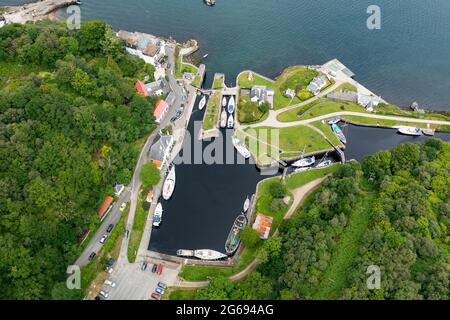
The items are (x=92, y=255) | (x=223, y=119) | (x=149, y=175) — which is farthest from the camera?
(x=223, y=119)

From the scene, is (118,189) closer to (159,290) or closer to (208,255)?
(159,290)

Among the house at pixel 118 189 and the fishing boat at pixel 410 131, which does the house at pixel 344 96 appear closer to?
the fishing boat at pixel 410 131

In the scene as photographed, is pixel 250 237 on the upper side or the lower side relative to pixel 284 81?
lower

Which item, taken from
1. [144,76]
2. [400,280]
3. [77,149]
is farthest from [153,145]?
[400,280]

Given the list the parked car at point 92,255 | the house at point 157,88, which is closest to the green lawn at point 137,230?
the parked car at point 92,255

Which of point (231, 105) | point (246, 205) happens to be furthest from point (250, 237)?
point (231, 105)

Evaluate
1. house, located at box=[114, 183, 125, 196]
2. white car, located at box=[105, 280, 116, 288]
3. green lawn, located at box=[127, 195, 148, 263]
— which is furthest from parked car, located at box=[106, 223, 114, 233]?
white car, located at box=[105, 280, 116, 288]
